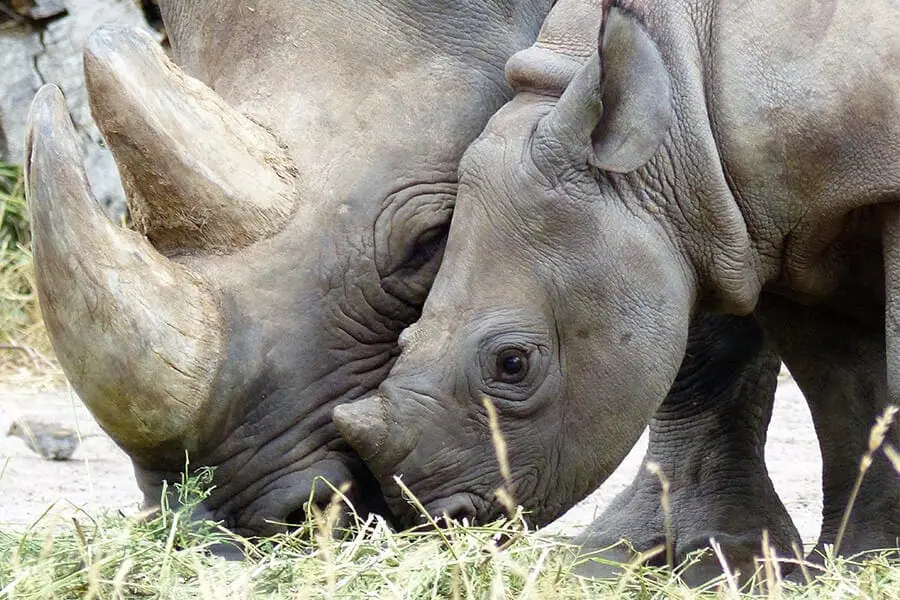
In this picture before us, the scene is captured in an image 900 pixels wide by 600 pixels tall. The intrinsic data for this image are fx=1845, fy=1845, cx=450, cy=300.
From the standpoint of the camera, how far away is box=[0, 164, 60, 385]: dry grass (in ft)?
27.1

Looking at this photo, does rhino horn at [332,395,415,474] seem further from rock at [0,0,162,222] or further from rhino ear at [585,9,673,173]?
rock at [0,0,162,222]

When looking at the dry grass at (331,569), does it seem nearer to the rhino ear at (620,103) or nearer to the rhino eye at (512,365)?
the rhino eye at (512,365)

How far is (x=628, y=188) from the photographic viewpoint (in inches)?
164

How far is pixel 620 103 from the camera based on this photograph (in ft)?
13.3

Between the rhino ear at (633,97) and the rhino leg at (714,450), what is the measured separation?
127 cm

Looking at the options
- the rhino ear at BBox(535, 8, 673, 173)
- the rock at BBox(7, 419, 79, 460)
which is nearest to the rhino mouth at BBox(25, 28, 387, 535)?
the rhino ear at BBox(535, 8, 673, 173)

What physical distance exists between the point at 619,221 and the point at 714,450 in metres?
1.30

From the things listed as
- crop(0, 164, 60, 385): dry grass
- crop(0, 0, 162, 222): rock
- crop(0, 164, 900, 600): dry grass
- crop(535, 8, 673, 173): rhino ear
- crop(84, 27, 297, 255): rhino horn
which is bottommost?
crop(0, 164, 60, 385): dry grass

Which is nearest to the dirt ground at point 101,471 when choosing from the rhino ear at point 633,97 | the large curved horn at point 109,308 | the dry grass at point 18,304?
the dry grass at point 18,304

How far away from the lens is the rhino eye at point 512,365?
4090 mm

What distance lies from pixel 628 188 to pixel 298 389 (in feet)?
2.91

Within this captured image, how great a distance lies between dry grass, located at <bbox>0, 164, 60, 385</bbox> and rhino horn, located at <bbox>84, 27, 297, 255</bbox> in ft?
12.8

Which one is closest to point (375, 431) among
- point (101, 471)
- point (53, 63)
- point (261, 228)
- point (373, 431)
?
point (373, 431)

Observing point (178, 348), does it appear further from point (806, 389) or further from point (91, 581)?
point (806, 389)
